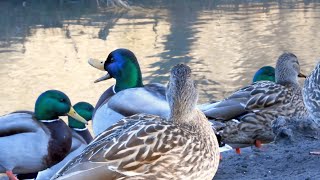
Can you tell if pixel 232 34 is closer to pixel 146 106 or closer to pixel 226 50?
pixel 226 50

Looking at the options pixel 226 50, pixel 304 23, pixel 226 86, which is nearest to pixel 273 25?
pixel 304 23

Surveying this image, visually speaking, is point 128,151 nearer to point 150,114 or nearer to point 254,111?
point 150,114

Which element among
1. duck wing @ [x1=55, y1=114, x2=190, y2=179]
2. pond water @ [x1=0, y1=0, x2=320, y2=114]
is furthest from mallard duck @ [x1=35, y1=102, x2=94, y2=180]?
pond water @ [x1=0, y1=0, x2=320, y2=114]

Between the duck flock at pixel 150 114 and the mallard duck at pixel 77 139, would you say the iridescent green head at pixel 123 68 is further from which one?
the mallard duck at pixel 77 139

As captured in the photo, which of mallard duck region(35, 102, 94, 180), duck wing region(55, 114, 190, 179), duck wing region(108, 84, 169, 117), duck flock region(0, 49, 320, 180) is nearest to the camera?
duck wing region(55, 114, 190, 179)

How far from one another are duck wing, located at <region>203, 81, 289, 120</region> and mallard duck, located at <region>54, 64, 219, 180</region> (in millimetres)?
2028

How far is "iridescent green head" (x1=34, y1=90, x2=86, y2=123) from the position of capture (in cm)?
529

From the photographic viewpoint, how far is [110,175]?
9.04 feet

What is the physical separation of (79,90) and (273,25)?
9.52 m

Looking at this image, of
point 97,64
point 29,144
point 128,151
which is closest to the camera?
point 128,151

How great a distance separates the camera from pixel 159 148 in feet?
9.39

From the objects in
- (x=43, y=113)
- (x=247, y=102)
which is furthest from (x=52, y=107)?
(x=247, y=102)

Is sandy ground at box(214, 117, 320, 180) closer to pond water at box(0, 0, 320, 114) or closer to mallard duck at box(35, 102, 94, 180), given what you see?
mallard duck at box(35, 102, 94, 180)

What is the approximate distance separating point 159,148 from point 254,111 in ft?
8.16
